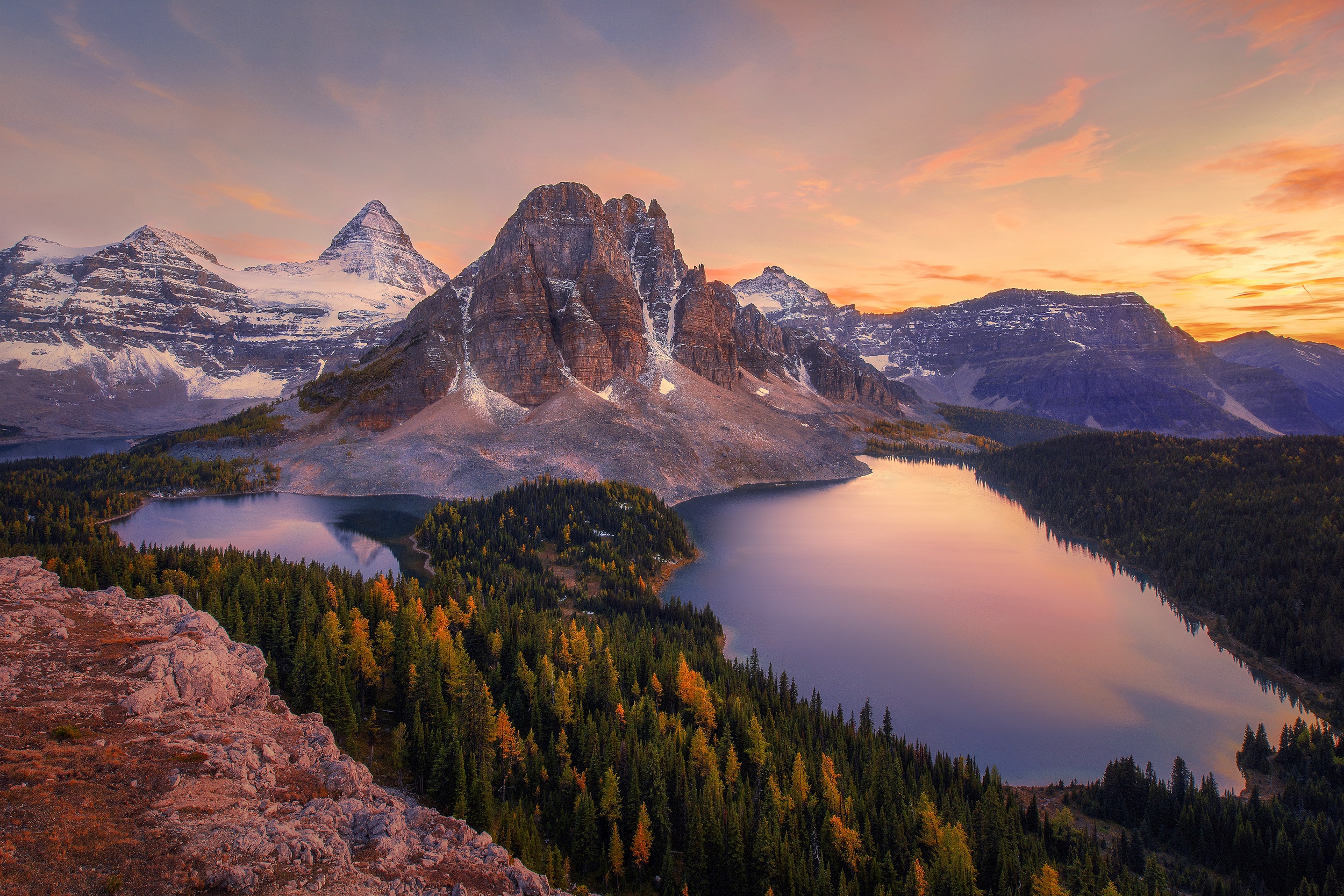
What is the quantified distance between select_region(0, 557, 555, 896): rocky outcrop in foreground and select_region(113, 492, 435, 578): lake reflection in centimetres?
5206

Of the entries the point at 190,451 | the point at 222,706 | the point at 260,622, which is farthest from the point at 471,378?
the point at 222,706

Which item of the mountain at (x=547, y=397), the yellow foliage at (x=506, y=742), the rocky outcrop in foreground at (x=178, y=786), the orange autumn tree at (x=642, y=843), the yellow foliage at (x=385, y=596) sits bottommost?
the orange autumn tree at (x=642, y=843)

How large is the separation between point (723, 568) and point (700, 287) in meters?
136

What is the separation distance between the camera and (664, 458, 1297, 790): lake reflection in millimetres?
43594

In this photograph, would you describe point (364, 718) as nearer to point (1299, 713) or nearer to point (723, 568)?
point (723, 568)

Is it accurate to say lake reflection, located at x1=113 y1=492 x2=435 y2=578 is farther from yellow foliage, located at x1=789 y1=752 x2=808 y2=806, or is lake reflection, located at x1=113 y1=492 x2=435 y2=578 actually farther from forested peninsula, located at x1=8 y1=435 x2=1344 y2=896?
yellow foliage, located at x1=789 y1=752 x2=808 y2=806

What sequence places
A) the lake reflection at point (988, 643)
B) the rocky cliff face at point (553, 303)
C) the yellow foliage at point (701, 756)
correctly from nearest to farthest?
the yellow foliage at point (701, 756) → the lake reflection at point (988, 643) → the rocky cliff face at point (553, 303)

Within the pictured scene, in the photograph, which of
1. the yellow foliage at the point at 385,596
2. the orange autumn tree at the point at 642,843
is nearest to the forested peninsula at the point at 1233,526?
the orange autumn tree at the point at 642,843

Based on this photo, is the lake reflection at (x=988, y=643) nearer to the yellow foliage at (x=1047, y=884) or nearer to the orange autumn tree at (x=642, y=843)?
the yellow foliage at (x=1047, y=884)

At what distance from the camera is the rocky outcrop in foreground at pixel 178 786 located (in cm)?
1412

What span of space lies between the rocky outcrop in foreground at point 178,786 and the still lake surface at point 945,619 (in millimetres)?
35671

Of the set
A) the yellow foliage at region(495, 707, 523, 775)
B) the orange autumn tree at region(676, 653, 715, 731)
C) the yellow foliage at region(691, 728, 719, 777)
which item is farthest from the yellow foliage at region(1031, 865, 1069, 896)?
the yellow foliage at region(495, 707, 523, 775)

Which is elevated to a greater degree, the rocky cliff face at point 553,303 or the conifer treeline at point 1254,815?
the rocky cliff face at point 553,303

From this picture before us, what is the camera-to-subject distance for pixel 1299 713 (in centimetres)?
4888
